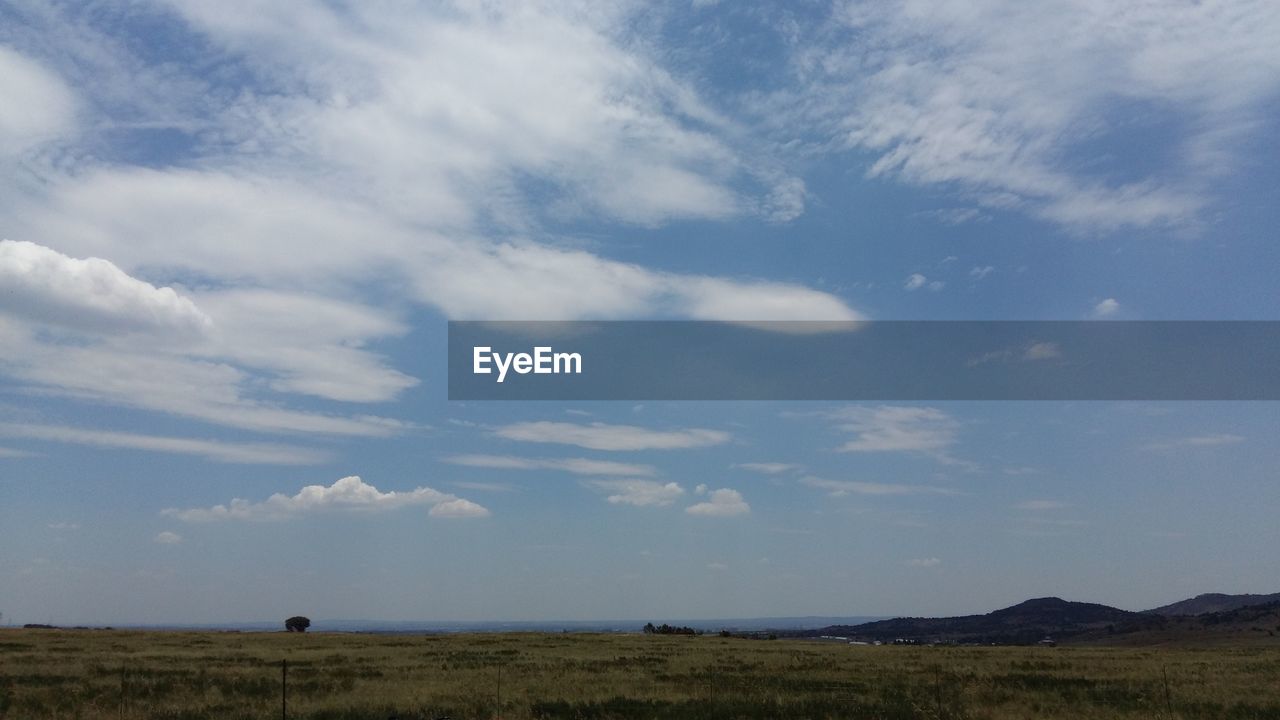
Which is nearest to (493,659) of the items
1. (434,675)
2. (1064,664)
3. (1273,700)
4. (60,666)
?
(434,675)

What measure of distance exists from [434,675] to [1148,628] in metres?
156

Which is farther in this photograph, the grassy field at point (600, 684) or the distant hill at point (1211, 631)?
the distant hill at point (1211, 631)

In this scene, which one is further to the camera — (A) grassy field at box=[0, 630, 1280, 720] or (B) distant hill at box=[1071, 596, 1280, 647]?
(B) distant hill at box=[1071, 596, 1280, 647]

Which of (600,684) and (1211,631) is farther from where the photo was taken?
(1211,631)

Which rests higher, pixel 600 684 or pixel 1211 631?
pixel 600 684

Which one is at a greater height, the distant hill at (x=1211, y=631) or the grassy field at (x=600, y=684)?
the grassy field at (x=600, y=684)

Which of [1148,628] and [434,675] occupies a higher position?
[434,675]

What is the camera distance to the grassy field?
29609 millimetres

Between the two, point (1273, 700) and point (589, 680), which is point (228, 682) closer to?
point (589, 680)

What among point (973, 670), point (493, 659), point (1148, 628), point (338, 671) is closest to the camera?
point (338, 671)

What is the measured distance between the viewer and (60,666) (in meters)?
40.4

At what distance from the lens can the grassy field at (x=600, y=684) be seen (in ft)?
97.1

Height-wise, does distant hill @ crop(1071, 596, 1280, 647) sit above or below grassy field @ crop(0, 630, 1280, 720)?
below

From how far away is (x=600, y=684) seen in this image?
3703 centimetres
